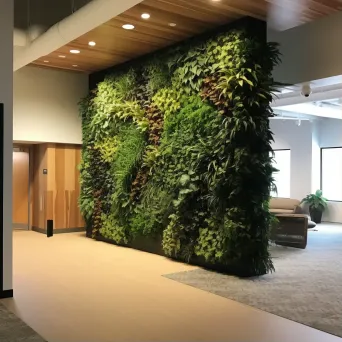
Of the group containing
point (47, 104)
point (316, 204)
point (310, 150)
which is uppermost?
point (47, 104)

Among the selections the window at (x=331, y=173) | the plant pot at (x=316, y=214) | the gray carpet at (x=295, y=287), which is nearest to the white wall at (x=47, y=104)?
the gray carpet at (x=295, y=287)

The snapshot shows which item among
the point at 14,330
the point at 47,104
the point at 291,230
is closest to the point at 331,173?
the point at 291,230

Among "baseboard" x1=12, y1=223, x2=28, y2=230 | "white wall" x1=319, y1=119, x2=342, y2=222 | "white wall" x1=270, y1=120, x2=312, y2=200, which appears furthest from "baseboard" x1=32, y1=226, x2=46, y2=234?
"white wall" x1=319, y1=119, x2=342, y2=222

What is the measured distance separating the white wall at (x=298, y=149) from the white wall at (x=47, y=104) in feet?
21.3

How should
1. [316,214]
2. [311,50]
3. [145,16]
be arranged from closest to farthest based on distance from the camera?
[145,16]
[311,50]
[316,214]

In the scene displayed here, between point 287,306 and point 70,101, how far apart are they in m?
6.82

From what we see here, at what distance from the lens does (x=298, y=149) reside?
13.8m

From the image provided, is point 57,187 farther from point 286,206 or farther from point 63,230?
point 286,206

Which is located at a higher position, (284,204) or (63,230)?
(284,204)

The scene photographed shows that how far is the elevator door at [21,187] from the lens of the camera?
34.5 feet

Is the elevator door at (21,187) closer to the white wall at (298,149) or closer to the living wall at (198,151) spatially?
the living wall at (198,151)

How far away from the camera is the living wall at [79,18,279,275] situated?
5934 mm

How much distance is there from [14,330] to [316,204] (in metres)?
10.6

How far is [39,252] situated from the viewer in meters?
7.74
